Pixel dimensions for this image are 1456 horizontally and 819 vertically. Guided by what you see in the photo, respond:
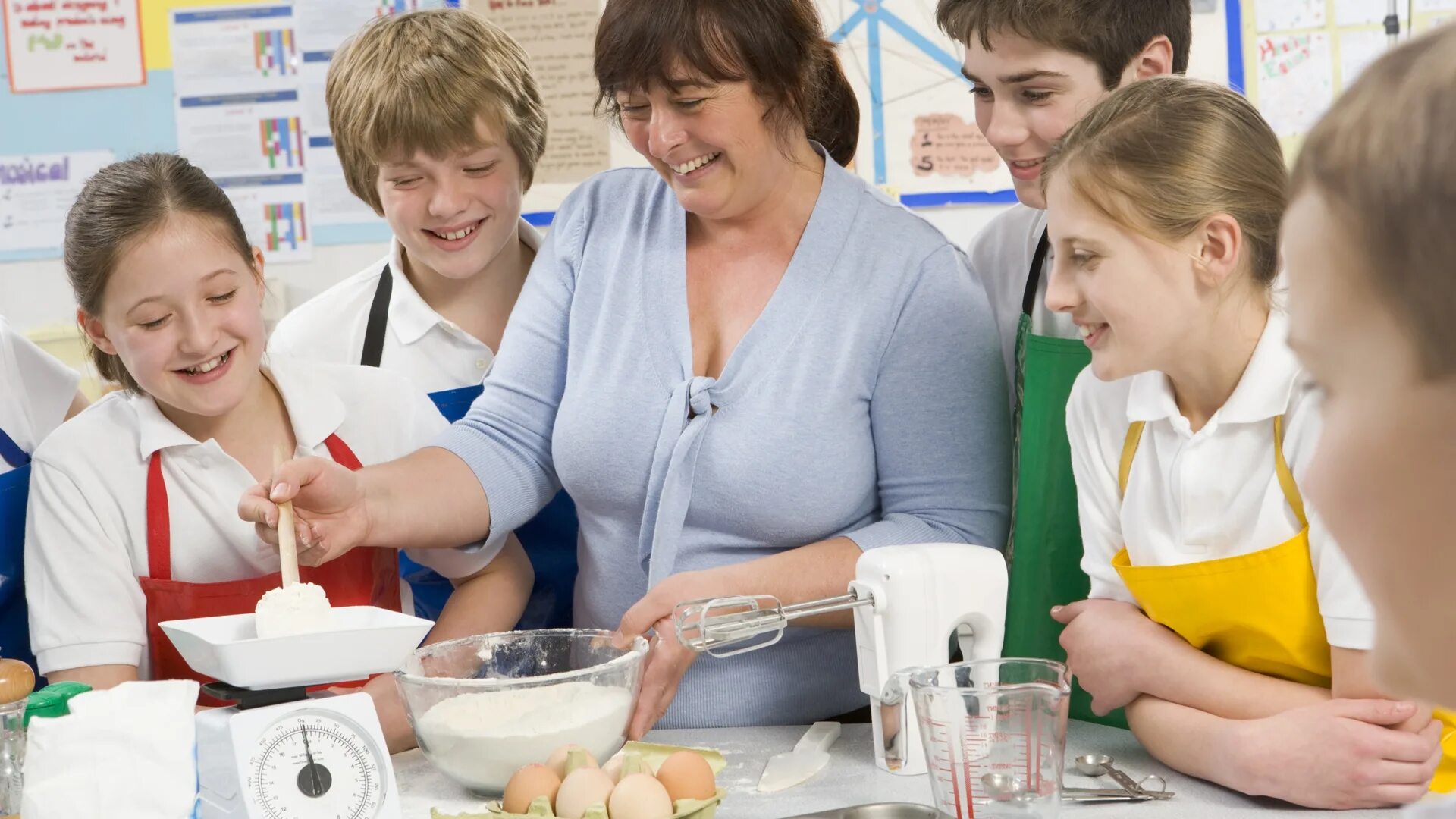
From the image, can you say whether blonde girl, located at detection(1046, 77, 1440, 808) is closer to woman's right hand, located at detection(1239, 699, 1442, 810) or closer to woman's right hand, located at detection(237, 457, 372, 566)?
woman's right hand, located at detection(1239, 699, 1442, 810)

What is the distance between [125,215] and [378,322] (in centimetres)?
46

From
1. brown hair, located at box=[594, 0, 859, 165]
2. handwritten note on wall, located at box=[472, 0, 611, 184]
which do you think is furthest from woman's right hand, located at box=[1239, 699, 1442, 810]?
handwritten note on wall, located at box=[472, 0, 611, 184]

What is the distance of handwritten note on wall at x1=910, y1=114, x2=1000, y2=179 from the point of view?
3.04m

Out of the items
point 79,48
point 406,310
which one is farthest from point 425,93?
point 79,48

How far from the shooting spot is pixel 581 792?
1.04 metres

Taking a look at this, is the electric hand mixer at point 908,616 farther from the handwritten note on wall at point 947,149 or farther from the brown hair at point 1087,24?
the handwritten note on wall at point 947,149

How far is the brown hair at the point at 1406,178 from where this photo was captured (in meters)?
0.42

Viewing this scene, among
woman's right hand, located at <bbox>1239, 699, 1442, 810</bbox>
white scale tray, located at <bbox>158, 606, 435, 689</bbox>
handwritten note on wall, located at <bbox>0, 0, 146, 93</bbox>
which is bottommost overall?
woman's right hand, located at <bbox>1239, 699, 1442, 810</bbox>

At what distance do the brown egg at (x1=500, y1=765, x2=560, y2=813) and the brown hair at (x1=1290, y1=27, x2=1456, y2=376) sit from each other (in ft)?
2.57

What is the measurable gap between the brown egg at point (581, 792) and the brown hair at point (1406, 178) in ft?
2.42

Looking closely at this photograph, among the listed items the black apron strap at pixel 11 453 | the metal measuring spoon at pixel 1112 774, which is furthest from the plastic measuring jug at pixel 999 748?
the black apron strap at pixel 11 453

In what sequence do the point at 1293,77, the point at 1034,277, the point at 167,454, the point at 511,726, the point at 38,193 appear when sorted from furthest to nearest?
the point at 38,193 → the point at 1293,77 → the point at 1034,277 → the point at 167,454 → the point at 511,726

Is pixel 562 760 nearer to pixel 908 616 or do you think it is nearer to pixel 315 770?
pixel 315 770

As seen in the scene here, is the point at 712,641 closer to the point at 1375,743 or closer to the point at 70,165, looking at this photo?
the point at 1375,743
